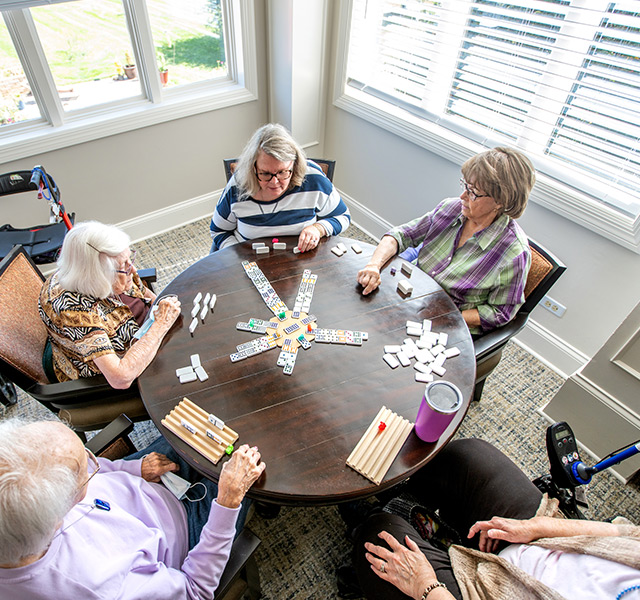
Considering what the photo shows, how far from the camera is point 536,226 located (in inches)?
95.3

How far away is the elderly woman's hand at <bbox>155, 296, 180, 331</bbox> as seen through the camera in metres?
1.61

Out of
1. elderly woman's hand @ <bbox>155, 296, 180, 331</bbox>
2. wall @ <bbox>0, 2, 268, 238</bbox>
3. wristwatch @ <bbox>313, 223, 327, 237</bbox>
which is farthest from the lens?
wall @ <bbox>0, 2, 268, 238</bbox>

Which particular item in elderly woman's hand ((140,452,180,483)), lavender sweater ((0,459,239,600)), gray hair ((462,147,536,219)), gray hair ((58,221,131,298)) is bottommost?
elderly woman's hand ((140,452,180,483))

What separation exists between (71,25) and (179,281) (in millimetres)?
1956

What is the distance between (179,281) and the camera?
1850 mm

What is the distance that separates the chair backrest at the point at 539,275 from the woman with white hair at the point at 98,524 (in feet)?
4.47

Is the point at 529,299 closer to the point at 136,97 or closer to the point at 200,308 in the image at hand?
the point at 200,308

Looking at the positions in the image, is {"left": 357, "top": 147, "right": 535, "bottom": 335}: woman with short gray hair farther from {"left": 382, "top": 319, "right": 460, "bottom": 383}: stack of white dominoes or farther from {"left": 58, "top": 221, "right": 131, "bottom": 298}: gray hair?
{"left": 58, "top": 221, "right": 131, "bottom": 298}: gray hair

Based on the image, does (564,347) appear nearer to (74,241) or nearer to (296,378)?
(296,378)

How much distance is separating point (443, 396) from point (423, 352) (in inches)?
12.5

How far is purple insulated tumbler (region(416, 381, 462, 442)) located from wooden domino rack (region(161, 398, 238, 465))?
1.91 ft

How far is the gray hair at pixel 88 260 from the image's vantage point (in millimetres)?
1470

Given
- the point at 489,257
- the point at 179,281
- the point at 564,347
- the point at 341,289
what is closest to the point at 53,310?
the point at 179,281

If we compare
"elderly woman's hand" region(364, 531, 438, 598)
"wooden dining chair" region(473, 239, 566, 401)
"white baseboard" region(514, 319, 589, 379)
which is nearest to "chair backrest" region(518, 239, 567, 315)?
"wooden dining chair" region(473, 239, 566, 401)
